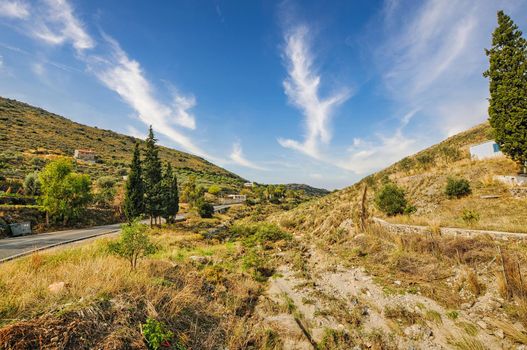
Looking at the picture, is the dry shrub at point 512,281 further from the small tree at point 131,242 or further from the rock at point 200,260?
the rock at point 200,260

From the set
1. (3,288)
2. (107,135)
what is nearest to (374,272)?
(3,288)

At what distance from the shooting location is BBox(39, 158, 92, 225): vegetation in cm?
2245

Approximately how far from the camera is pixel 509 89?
53.3ft

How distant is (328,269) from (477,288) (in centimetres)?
654

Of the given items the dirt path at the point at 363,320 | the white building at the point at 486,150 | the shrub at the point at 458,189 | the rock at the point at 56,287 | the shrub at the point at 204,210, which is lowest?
the dirt path at the point at 363,320

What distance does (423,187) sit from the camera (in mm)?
21469

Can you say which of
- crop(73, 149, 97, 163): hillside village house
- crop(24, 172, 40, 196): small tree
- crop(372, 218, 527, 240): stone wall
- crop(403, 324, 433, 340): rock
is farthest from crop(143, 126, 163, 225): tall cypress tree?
crop(73, 149, 97, 163): hillside village house

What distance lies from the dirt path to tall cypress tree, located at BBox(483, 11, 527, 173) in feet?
44.8

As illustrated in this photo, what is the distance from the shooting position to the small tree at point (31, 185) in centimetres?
2777

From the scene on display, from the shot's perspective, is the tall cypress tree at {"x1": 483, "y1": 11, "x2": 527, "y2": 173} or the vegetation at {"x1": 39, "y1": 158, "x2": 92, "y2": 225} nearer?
the tall cypress tree at {"x1": 483, "y1": 11, "x2": 527, "y2": 173}

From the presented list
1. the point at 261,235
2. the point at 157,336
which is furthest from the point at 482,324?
the point at 261,235

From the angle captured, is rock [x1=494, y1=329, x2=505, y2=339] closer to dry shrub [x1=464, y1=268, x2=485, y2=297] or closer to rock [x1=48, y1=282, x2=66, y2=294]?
dry shrub [x1=464, y1=268, x2=485, y2=297]

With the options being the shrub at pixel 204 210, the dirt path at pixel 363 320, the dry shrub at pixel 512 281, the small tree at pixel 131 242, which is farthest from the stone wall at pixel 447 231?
the shrub at pixel 204 210

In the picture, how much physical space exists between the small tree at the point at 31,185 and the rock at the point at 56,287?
103 ft
